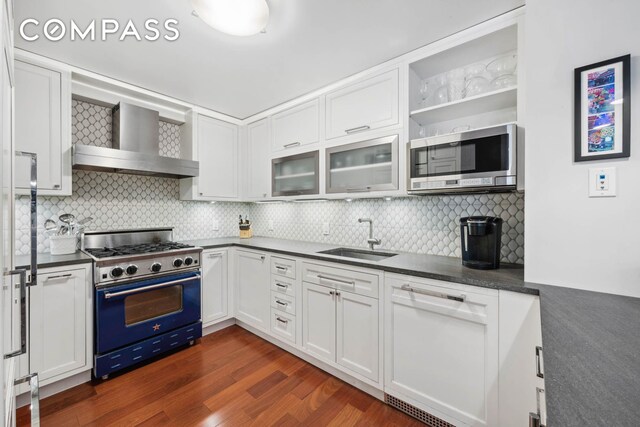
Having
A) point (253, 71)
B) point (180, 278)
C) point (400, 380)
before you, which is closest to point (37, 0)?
point (253, 71)

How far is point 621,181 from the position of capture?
1.22 meters

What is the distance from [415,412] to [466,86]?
222cm

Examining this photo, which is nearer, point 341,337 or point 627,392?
point 627,392

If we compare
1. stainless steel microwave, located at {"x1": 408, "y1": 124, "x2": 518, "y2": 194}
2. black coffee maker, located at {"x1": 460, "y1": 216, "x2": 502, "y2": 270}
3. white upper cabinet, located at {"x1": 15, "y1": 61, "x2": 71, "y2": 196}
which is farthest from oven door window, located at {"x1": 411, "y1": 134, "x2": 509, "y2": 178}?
white upper cabinet, located at {"x1": 15, "y1": 61, "x2": 71, "y2": 196}

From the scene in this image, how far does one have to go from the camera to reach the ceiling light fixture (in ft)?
4.53

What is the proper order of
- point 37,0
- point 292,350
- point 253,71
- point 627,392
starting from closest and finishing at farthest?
point 627,392, point 37,0, point 253,71, point 292,350

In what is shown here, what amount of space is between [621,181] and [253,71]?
2403 mm

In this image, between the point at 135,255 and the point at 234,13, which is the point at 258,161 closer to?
the point at 135,255

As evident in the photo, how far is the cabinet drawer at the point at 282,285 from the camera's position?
7.82 feet

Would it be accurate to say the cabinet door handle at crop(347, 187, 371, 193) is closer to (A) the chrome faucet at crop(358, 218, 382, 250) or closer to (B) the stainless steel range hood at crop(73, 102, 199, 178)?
(A) the chrome faucet at crop(358, 218, 382, 250)

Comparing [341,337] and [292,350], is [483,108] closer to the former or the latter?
[341,337]

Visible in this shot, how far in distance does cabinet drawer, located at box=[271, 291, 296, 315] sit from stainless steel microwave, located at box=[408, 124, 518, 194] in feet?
4.51

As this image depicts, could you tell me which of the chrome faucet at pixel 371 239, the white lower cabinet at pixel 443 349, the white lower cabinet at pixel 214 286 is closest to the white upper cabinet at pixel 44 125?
the white lower cabinet at pixel 214 286

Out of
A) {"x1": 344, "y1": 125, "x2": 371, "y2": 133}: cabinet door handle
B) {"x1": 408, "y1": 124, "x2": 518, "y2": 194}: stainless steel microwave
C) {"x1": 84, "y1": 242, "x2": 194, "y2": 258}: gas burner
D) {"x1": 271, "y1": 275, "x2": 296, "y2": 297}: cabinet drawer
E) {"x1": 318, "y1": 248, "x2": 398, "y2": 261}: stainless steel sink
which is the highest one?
{"x1": 344, "y1": 125, "x2": 371, "y2": 133}: cabinet door handle
